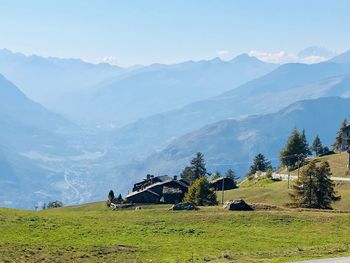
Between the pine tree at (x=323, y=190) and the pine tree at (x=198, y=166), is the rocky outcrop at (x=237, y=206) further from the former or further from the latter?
the pine tree at (x=198, y=166)

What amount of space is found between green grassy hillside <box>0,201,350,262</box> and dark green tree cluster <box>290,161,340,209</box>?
13.9 m

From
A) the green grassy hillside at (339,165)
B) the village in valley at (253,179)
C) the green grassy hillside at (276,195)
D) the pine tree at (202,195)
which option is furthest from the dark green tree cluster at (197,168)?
the pine tree at (202,195)

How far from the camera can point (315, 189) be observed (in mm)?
80062

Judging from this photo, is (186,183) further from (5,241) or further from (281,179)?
(5,241)

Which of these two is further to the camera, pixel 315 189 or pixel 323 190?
pixel 323 190

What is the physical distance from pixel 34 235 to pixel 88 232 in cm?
517

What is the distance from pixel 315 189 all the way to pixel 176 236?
34.7 m

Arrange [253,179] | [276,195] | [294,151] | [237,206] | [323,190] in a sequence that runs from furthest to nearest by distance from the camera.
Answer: [253,179] → [294,151] → [276,195] → [323,190] → [237,206]

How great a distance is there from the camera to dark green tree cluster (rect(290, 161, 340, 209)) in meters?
79.8

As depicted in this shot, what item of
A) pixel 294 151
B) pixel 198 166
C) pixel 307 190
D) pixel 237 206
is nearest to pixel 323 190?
pixel 307 190

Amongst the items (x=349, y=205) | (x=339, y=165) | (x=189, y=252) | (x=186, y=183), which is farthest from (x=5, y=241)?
(x=339, y=165)

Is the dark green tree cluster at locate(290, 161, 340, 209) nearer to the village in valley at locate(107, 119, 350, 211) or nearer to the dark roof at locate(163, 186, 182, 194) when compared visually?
the village in valley at locate(107, 119, 350, 211)

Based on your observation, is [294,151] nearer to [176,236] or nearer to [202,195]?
[202,195]

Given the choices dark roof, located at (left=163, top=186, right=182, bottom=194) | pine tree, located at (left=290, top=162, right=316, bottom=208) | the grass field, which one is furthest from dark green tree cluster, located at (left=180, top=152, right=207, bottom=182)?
the grass field
